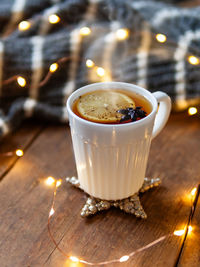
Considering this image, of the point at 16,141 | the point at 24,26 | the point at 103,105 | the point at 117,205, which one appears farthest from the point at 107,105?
the point at 24,26

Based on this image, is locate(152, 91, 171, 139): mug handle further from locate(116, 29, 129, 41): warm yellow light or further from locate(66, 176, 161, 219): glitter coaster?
locate(116, 29, 129, 41): warm yellow light

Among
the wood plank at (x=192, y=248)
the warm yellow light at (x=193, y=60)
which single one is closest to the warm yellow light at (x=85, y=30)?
the warm yellow light at (x=193, y=60)

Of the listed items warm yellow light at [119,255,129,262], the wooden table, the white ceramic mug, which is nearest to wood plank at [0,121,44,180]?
the wooden table

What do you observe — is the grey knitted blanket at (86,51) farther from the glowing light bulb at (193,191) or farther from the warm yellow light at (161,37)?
the glowing light bulb at (193,191)

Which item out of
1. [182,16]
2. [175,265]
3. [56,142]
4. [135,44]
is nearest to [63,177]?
[56,142]

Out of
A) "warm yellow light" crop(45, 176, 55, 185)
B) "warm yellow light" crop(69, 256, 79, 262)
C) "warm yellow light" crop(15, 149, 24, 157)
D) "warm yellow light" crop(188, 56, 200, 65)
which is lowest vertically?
"warm yellow light" crop(45, 176, 55, 185)

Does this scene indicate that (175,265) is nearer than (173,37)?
Yes

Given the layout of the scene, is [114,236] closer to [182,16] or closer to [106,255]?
[106,255]
